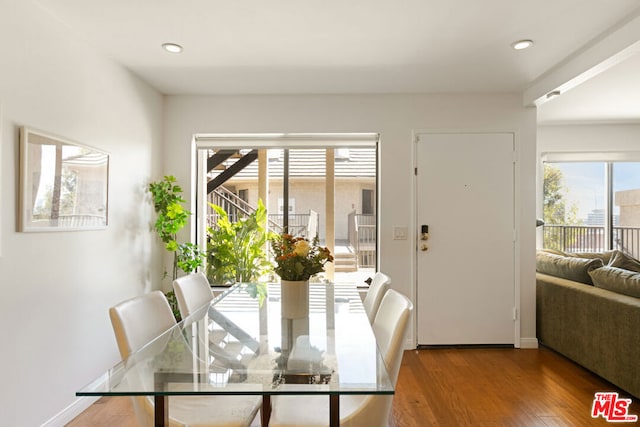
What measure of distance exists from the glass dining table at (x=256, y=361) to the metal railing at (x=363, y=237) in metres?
2.02

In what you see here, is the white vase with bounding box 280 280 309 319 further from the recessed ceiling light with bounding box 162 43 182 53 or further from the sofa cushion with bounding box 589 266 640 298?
the sofa cushion with bounding box 589 266 640 298

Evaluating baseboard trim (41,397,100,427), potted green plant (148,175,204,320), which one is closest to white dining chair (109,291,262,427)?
baseboard trim (41,397,100,427)

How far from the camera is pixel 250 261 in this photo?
3.89 metres

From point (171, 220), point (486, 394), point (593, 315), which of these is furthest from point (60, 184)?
point (593, 315)

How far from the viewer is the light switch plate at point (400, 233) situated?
3.68m

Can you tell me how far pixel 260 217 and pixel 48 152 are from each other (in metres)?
2.05

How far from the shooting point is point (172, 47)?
2680 millimetres

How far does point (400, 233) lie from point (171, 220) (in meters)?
2.14

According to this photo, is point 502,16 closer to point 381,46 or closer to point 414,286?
point 381,46

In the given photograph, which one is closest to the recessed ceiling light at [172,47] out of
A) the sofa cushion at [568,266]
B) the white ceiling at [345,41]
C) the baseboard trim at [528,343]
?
the white ceiling at [345,41]

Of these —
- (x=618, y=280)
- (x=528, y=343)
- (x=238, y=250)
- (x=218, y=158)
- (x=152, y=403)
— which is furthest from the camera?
(x=218, y=158)

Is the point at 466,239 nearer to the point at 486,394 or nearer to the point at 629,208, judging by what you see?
the point at 486,394

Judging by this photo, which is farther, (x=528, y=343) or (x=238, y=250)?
(x=238, y=250)

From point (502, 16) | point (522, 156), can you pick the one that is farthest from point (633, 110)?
point (502, 16)
